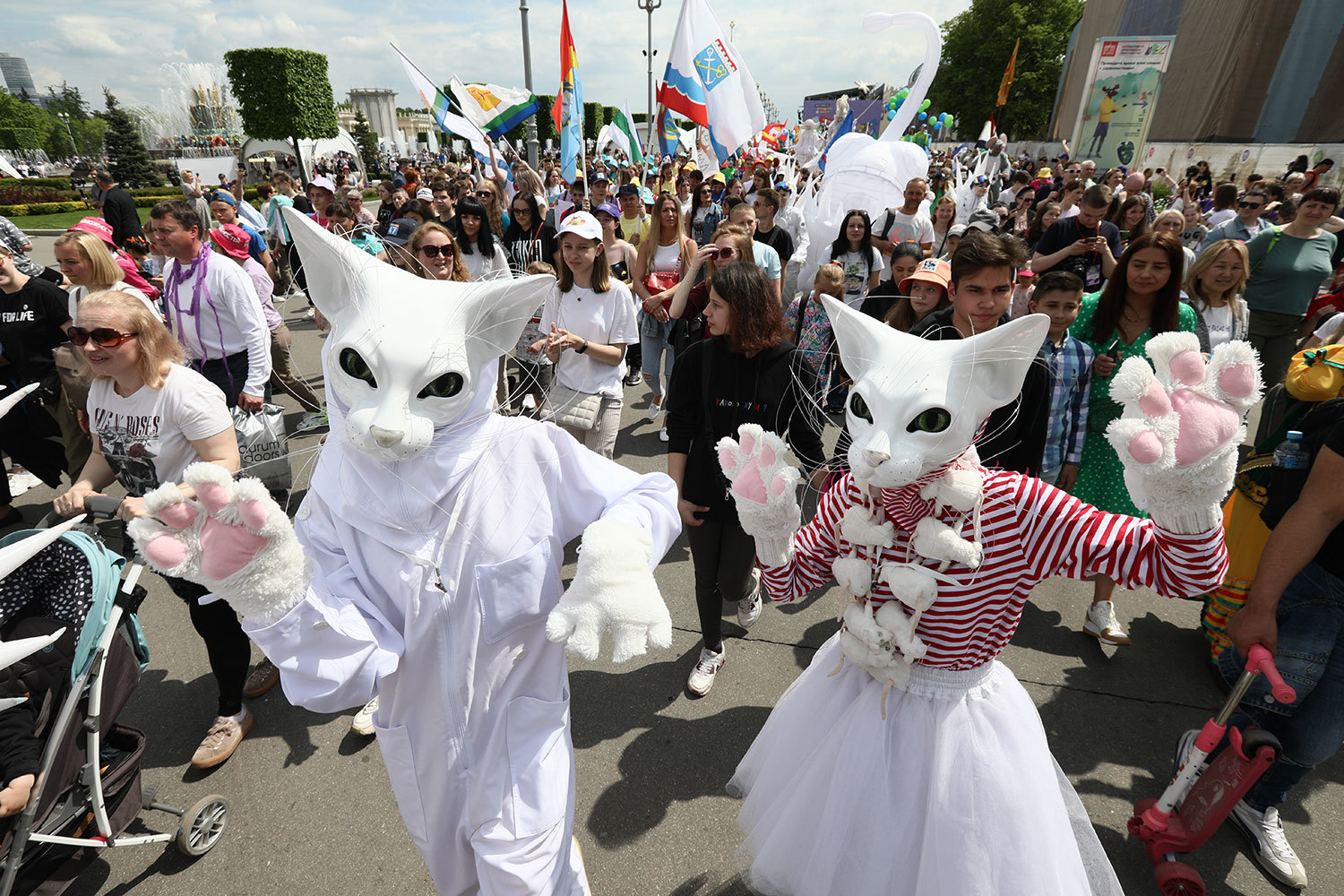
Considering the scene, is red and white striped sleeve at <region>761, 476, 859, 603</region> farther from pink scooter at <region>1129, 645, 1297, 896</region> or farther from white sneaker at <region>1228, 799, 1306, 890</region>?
white sneaker at <region>1228, 799, 1306, 890</region>

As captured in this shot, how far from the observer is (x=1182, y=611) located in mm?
3727

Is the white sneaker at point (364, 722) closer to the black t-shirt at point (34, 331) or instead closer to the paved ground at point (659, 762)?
the paved ground at point (659, 762)

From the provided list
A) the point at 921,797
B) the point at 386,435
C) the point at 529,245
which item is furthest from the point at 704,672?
the point at 529,245

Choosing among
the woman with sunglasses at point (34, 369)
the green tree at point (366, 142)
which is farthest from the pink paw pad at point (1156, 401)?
the green tree at point (366, 142)

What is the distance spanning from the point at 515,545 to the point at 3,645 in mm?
1009

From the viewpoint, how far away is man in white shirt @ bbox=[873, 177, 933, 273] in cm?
617

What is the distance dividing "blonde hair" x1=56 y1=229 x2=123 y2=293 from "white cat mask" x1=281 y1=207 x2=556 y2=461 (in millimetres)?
3609

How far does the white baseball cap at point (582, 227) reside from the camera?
3.57 meters

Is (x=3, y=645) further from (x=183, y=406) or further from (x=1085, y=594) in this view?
(x=1085, y=594)

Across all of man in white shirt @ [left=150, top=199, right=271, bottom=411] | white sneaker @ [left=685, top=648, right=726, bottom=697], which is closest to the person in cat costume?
white sneaker @ [left=685, top=648, right=726, bottom=697]

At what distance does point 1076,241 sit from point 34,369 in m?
7.59

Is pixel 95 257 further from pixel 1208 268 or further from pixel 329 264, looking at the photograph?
pixel 1208 268

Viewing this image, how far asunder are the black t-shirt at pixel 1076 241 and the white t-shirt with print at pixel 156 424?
5584mm

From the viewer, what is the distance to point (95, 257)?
3826 mm
